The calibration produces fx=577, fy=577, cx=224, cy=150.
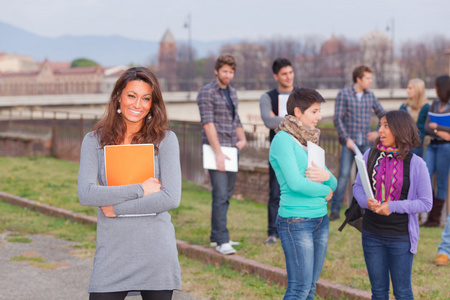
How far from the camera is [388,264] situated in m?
3.83

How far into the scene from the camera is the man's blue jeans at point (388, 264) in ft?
12.2

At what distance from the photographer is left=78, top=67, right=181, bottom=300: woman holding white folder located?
2719 mm

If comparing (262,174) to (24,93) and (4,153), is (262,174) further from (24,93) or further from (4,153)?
(24,93)

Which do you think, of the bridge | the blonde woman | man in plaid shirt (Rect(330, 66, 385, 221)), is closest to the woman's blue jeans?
man in plaid shirt (Rect(330, 66, 385, 221))

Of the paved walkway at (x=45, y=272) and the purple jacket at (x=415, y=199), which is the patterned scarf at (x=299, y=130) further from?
the paved walkway at (x=45, y=272)

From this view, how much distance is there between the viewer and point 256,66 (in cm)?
10225

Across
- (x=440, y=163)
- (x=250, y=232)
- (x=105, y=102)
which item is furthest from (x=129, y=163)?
(x=105, y=102)

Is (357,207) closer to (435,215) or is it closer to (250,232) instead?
(250,232)

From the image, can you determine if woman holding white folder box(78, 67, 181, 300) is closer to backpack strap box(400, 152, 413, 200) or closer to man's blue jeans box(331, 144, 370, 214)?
backpack strap box(400, 152, 413, 200)

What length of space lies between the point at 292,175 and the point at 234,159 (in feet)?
8.61

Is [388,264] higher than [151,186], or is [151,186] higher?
[151,186]

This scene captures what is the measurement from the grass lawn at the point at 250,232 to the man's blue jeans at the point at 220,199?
302 millimetres

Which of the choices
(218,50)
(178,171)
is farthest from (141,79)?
(218,50)

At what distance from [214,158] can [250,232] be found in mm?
1755
